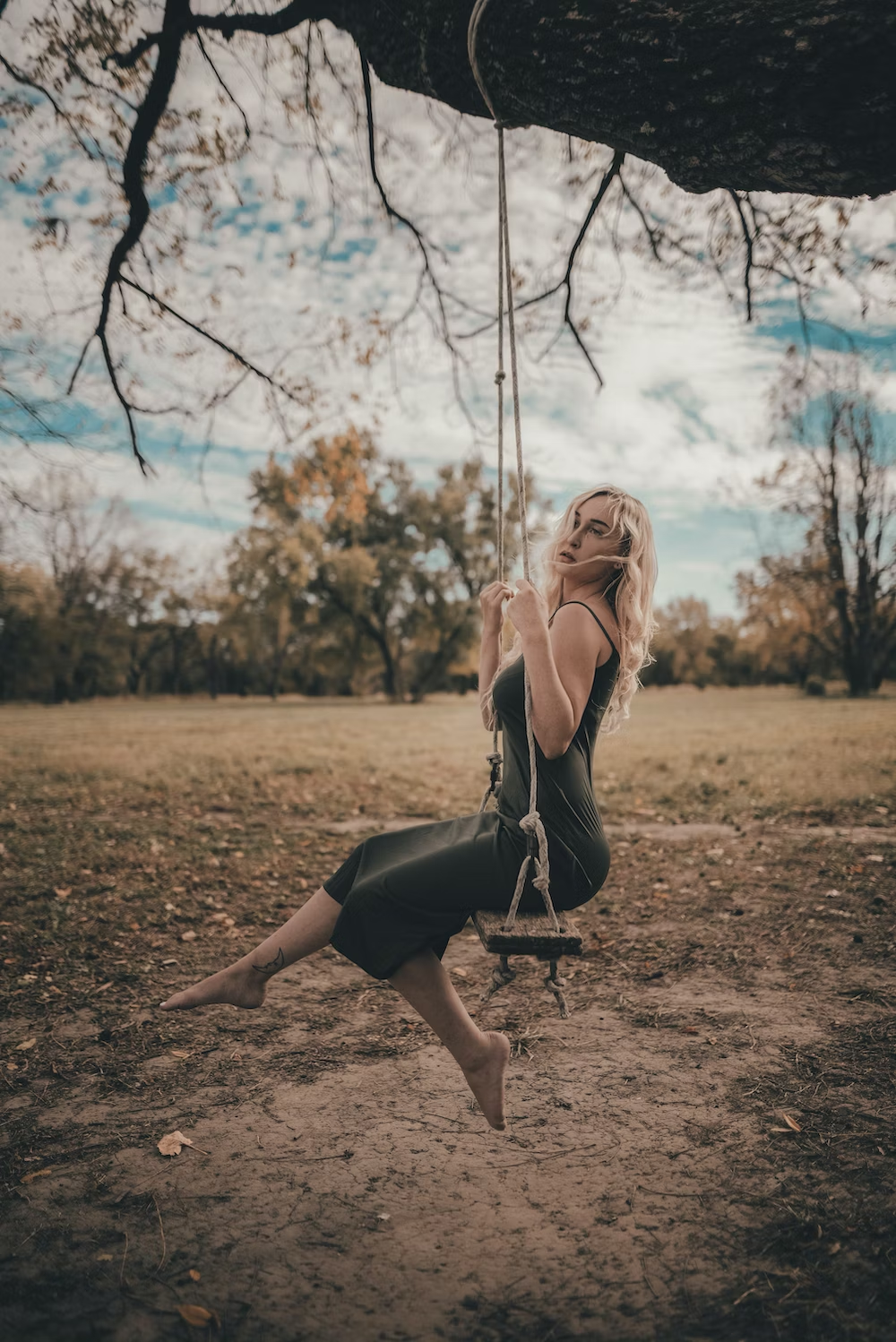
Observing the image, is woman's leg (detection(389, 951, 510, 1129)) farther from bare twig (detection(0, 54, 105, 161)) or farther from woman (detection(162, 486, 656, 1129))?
bare twig (detection(0, 54, 105, 161))

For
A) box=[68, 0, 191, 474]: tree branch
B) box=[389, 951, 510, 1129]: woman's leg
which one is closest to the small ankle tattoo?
box=[389, 951, 510, 1129]: woman's leg

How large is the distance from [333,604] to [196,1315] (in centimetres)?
3859

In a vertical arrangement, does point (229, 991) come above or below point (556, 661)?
below

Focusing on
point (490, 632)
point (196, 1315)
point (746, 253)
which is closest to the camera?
point (196, 1315)

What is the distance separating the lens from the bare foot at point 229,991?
2773 mm

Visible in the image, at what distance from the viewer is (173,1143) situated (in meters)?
2.73

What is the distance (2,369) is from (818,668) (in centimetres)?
4038

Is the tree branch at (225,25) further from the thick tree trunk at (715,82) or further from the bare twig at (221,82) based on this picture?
the thick tree trunk at (715,82)

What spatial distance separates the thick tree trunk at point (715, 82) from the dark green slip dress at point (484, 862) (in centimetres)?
155

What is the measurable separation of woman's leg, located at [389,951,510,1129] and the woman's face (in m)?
1.34

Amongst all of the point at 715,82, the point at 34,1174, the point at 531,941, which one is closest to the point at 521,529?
the point at 531,941

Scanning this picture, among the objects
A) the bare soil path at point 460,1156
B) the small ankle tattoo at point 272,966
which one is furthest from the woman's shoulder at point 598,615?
the bare soil path at point 460,1156

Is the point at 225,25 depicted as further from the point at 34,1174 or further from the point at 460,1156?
the point at 460,1156

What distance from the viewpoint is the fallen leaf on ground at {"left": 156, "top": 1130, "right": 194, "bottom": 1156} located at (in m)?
2.68
